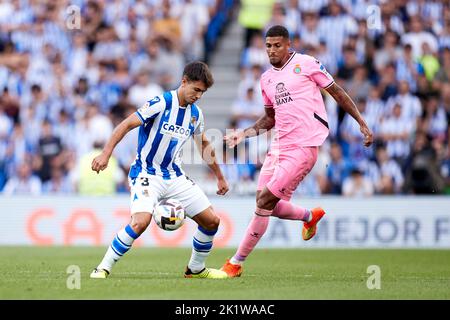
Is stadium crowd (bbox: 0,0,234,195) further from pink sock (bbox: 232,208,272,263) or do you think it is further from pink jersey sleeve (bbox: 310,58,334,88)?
pink jersey sleeve (bbox: 310,58,334,88)

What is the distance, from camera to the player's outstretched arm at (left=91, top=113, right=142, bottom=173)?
963 cm

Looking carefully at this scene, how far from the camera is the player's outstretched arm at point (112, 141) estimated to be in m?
9.63

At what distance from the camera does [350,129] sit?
2031cm

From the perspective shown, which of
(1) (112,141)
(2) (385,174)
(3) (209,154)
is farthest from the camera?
(2) (385,174)

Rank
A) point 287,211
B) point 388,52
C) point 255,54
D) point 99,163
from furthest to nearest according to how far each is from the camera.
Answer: point 255,54 < point 388,52 < point 287,211 < point 99,163

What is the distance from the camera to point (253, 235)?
36.7ft

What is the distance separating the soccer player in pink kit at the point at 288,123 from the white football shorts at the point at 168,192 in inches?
35.5

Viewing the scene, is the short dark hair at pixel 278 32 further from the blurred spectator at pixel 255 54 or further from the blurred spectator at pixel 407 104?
the blurred spectator at pixel 255 54

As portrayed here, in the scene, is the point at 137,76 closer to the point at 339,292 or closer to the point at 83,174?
the point at 83,174

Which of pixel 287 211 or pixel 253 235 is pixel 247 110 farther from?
pixel 253 235

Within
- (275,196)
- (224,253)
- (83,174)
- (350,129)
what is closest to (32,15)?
(83,174)

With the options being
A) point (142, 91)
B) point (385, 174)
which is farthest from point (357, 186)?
point (142, 91)

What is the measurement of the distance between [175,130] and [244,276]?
1.88 metres
